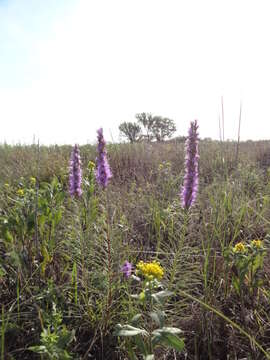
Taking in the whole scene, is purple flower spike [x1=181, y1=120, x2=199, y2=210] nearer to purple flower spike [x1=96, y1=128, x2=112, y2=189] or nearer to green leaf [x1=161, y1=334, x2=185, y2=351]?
purple flower spike [x1=96, y1=128, x2=112, y2=189]

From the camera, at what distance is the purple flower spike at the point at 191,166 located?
4.89 feet

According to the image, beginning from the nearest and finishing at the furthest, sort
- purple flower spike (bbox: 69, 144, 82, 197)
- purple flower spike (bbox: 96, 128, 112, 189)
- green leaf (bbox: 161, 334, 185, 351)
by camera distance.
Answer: green leaf (bbox: 161, 334, 185, 351) < purple flower spike (bbox: 96, 128, 112, 189) < purple flower spike (bbox: 69, 144, 82, 197)

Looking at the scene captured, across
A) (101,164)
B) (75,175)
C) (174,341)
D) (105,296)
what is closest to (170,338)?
(174,341)

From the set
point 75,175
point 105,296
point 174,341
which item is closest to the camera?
point 174,341

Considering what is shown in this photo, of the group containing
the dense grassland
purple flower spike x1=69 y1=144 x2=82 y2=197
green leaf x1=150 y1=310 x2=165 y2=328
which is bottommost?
the dense grassland

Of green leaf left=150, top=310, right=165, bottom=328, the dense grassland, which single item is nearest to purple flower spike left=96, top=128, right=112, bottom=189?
the dense grassland

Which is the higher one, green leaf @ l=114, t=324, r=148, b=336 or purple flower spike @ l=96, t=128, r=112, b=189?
purple flower spike @ l=96, t=128, r=112, b=189

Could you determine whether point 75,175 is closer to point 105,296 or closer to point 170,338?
point 105,296

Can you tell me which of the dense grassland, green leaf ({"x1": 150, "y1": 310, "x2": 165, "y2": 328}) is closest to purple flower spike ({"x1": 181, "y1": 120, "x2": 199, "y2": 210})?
the dense grassland

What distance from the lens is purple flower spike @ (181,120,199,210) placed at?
4.89ft

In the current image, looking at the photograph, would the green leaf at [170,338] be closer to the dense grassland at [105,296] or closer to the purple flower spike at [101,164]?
the dense grassland at [105,296]

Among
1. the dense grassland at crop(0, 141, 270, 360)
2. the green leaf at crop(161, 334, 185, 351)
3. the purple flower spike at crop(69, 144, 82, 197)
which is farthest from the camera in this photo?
the purple flower spike at crop(69, 144, 82, 197)

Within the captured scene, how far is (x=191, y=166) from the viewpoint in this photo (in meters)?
1.53

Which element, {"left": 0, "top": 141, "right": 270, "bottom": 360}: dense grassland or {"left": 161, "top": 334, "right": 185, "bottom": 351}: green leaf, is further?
{"left": 0, "top": 141, "right": 270, "bottom": 360}: dense grassland
